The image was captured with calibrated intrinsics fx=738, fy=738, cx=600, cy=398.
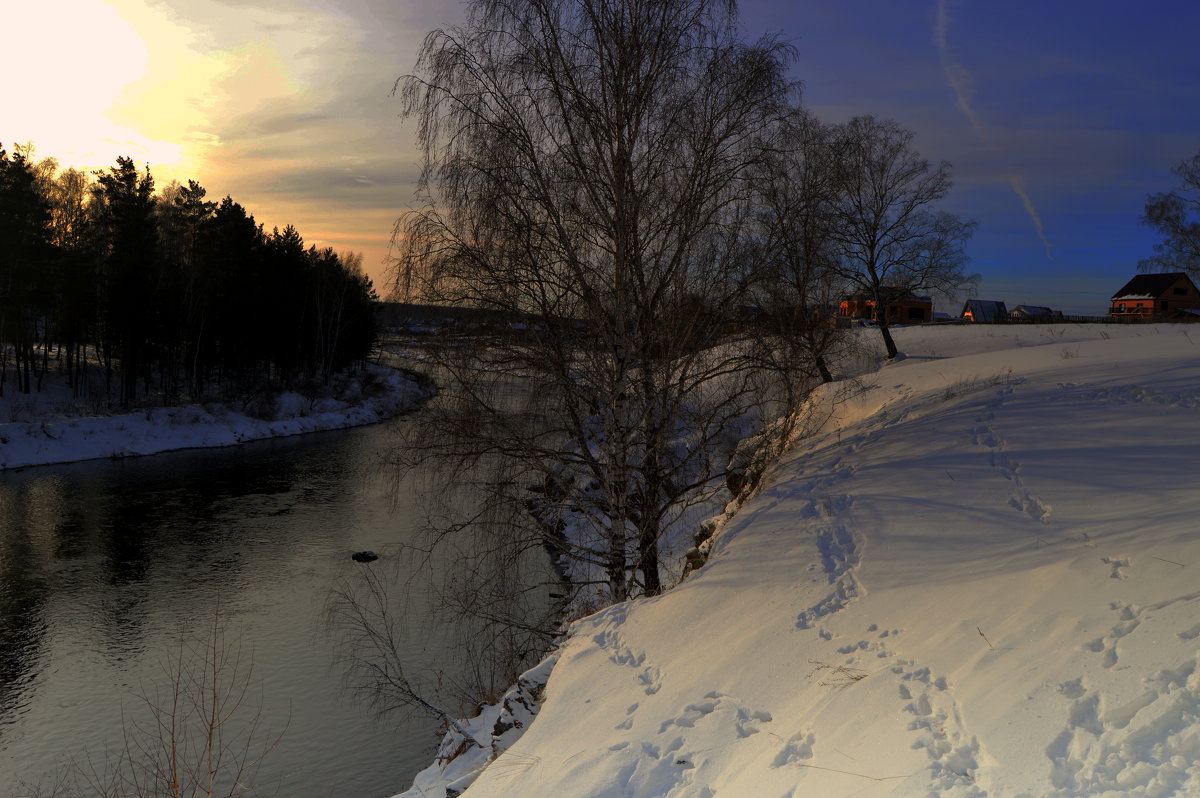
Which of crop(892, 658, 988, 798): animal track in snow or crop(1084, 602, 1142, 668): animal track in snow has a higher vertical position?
crop(1084, 602, 1142, 668): animal track in snow

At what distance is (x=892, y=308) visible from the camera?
173 ft

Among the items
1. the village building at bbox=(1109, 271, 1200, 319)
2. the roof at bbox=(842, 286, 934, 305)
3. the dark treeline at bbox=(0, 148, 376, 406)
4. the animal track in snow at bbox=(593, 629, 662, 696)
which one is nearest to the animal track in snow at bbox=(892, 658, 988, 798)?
the animal track in snow at bbox=(593, 629, 662, 696)

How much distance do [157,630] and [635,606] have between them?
A: 38.1 ft

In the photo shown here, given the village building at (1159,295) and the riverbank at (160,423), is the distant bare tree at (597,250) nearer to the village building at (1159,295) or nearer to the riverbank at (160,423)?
Result: the riverbank at (160,423)

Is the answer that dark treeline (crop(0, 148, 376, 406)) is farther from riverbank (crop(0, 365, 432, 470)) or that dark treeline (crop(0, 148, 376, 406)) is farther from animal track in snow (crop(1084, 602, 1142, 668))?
animal track in snow (crop(1084, 602, 1142, 668))

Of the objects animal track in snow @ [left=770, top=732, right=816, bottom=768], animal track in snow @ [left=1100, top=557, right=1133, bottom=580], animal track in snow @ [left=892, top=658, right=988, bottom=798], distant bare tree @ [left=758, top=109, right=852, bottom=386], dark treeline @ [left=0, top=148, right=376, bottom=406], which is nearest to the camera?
animal track in snow @ [left=892, top=658, right=988, bottom=798]

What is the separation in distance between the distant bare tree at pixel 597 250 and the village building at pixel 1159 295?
180 feet

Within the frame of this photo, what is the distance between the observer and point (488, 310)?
925 cm

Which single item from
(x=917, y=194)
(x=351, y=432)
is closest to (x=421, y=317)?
(x=917, y=194)

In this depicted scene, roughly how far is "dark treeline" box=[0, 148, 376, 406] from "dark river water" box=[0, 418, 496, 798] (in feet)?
40.9

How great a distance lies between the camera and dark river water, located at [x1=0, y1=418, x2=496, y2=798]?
11000 millimetres

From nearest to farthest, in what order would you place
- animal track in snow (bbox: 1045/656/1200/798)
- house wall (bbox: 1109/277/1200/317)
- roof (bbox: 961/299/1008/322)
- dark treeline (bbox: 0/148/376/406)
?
animal track in snow (bbox: 1045/656/1200/798) < dark treeline (bbox: 0/148/376/406) < house wall (bbox: 1109/277/1200/317) < roof (bbox: 961/299/1008/322)

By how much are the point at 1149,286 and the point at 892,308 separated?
67.7 feet

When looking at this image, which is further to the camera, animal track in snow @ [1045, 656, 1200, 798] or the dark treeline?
the dark treeline
